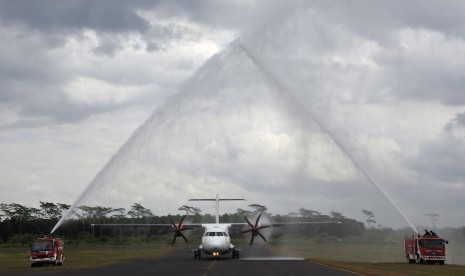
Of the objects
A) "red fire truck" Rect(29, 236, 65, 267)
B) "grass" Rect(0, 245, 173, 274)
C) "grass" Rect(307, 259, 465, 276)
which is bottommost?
"grass" Rect(0, 245, 173, 274)

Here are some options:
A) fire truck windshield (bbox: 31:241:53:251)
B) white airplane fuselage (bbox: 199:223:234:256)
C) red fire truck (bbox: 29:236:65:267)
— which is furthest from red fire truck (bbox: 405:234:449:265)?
fire truck windshield (bbox: 31:241:53:251)

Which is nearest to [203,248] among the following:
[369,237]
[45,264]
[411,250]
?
[45,264]

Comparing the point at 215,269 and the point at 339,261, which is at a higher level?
the point at 215,269

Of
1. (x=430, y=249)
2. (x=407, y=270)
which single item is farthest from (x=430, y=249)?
(x=407, y=270)

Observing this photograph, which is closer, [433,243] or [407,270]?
[407,270]

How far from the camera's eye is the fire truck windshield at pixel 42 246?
49.7 metres

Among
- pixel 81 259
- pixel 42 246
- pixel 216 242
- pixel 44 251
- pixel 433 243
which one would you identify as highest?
pixel 433 243

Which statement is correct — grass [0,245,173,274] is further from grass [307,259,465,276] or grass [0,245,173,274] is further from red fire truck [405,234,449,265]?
red fire truck [405,234,449,265]

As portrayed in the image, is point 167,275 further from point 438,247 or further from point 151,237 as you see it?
point 151,237

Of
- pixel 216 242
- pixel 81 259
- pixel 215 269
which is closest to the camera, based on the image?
pixel 215 269

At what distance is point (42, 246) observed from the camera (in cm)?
4988

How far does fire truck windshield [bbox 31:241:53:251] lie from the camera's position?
49719 mm

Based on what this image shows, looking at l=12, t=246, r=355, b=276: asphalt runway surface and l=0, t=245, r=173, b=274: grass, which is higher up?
l=12, t=246, r=355, b=276: asphalt runway surface

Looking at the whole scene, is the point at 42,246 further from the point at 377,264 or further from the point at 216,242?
the point at 377,264
